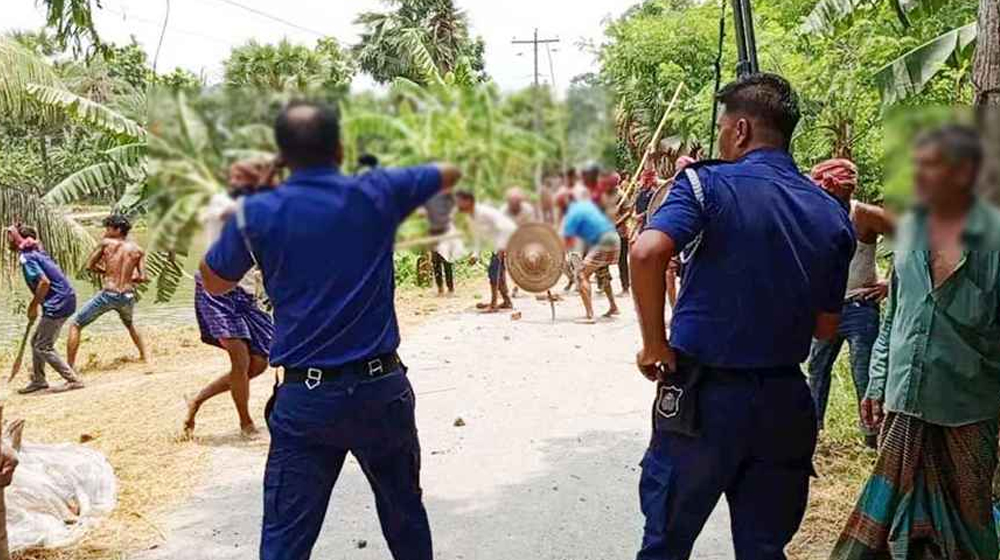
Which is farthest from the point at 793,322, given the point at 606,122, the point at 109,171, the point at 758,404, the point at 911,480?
the point at 109,171

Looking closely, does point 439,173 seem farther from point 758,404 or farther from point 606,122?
point 758,404

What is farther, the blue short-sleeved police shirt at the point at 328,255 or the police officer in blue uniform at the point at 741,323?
the police officer in blue uniform at the point at 741,323

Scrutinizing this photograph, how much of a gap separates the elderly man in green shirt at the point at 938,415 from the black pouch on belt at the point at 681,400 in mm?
825

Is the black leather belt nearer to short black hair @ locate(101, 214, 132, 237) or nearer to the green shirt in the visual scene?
the green shirt

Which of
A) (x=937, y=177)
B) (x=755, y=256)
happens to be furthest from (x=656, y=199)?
(x=937, y=177)

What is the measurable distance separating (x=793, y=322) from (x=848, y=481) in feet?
7.28

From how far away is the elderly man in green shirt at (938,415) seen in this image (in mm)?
2764

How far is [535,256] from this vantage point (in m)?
1.63

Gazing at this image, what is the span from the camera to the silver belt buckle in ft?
7.00

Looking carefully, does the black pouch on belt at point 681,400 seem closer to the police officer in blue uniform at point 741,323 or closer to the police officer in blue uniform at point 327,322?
the police officer in blue uniform at point 741,323

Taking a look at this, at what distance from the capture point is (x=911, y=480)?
2.91 metres

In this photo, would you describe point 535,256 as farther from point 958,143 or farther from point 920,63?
point 920,63

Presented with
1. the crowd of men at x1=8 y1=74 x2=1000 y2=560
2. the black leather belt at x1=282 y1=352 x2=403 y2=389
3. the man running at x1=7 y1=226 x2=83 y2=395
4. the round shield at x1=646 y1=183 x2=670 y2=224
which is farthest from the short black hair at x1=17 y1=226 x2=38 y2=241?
the round shield at x1=646 y1=183 x2=670 y2=224

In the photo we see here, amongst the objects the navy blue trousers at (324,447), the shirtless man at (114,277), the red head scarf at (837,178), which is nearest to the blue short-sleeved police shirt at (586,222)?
the navy blue trousers at (324,447)
